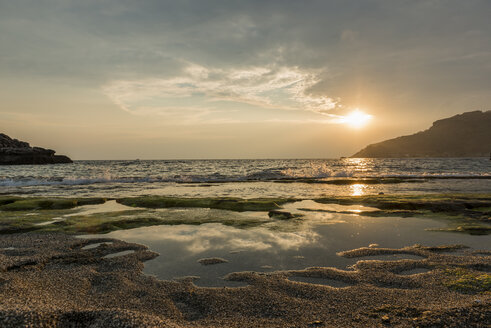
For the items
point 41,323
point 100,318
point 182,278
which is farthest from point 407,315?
point 41,323

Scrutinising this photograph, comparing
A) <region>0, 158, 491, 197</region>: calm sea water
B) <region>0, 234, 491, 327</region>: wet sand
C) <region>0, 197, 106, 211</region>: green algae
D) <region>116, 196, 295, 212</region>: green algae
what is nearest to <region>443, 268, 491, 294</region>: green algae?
<region>0, 234, 491, 327</region>: wet sand

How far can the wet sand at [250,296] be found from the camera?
4402 mm

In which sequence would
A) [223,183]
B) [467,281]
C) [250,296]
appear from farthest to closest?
1. [223,183]
2. [467,281]
3. [250,296]

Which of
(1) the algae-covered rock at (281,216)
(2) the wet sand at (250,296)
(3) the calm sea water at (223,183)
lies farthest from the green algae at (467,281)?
A: (3) the calm sea water at (223,183)

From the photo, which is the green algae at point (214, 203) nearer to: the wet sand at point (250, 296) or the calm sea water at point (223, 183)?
the calm sea water at point (223, 183)

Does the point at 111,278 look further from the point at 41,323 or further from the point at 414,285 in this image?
the point at 414,285

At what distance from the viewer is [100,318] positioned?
4312 millimetres

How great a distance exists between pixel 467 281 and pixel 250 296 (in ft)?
15.7

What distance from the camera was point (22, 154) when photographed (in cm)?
12556

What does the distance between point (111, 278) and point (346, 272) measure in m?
5.62

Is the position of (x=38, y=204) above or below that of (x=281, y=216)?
below

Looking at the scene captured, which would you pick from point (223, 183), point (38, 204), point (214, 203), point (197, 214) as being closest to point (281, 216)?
point (197, 214)

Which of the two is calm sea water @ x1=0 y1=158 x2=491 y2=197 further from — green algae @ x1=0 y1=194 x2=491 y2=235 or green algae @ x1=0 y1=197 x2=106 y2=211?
green algae @ x1=0 y1=194 x2=491 y2=235

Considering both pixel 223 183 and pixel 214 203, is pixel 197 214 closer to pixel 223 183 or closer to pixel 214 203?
pixel 214 203
